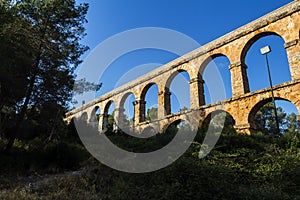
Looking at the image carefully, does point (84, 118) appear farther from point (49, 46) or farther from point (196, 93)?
point (49, 46)

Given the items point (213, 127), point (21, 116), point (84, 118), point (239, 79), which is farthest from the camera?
point (84, 118)

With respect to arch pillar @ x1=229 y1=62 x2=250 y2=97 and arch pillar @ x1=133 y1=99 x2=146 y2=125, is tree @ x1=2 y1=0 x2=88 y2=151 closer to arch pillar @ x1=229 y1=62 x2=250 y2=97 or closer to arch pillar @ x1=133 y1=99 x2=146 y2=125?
arch pillar @ x1=229 y1=62 x2=250 y2=97

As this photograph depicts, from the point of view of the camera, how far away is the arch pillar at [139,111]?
20.5m

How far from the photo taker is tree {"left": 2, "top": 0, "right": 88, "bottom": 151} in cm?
902

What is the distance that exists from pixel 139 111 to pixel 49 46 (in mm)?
12052

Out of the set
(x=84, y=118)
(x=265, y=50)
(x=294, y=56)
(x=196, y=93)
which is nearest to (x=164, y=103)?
(x=196, y=93)

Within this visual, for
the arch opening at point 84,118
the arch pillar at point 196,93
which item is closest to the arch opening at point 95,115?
the arch opening at point 84,118

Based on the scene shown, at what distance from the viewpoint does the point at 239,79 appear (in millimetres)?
14445

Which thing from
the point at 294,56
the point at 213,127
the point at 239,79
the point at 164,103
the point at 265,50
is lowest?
the point at 213,127

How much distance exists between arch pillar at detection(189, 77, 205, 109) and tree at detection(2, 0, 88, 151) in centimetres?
899

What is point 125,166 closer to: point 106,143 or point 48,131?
point 106,143

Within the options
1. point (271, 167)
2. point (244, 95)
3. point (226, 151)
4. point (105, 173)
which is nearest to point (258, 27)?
point (244, 95)

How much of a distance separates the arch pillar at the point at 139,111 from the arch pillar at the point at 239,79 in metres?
8.43

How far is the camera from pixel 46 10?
360 inches
